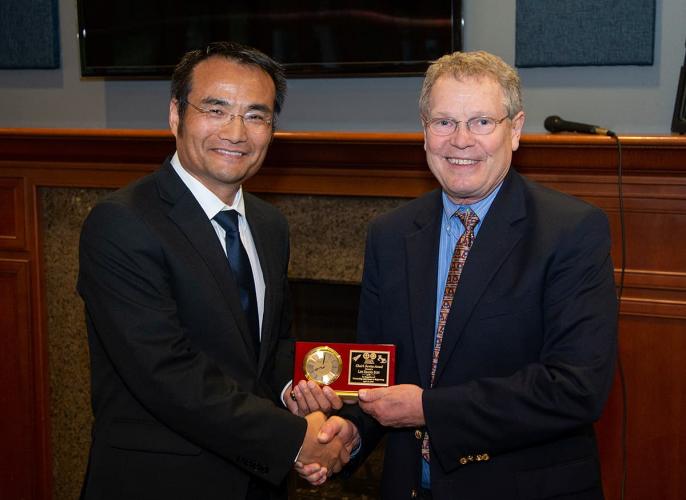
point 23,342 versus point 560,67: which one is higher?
point 560,67

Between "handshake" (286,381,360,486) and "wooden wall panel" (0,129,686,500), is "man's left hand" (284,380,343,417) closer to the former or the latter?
"handshake" (286,381,360,486)

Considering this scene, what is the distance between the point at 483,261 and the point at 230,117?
69 centimetres

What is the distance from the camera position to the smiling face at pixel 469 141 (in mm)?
1820

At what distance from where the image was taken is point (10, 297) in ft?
11.8

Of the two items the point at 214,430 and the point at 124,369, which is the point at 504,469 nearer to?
the point at 214,430

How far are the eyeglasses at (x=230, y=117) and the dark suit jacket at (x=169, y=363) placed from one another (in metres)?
0.17

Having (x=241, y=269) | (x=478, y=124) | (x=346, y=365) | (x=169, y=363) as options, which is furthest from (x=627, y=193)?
(x=169, y=363)

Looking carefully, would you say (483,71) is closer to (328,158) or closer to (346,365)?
(346,365)

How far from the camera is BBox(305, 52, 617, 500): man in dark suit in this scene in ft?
5.63

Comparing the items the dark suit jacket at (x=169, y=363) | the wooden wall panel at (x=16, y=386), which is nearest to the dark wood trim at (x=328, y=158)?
the wooden wall panel at (x=16, y=386)

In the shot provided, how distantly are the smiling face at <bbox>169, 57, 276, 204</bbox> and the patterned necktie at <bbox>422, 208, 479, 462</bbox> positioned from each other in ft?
1.77

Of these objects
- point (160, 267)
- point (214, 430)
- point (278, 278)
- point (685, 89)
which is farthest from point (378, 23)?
point (214, 430)

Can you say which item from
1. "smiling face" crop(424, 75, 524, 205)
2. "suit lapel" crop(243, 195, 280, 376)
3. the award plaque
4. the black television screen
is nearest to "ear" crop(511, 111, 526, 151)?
"smiling face" crop(424, 75, 524, 205)

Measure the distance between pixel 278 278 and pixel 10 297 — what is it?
6.25 ft
